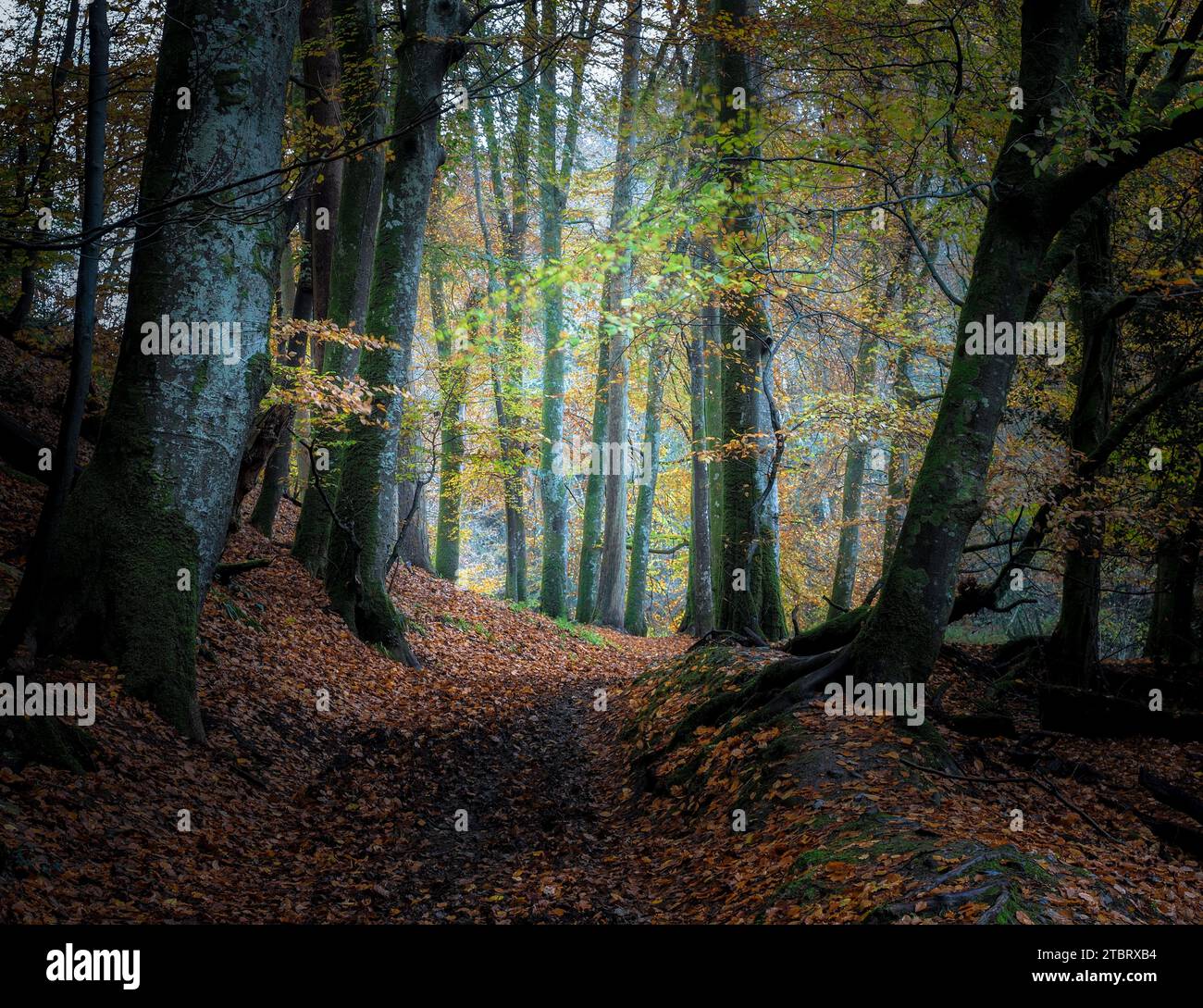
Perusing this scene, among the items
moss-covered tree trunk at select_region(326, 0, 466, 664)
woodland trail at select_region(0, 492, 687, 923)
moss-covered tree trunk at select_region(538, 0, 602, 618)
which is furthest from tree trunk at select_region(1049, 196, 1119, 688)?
moss-covered tree trunk at select_region(538, 0, 602, 618)

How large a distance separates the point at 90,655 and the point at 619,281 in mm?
15824

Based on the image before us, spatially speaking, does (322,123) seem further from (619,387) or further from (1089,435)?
(1089,435)

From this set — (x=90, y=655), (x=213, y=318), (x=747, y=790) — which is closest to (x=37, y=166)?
A: (x=213, y=318)

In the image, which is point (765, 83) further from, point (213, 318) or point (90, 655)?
point (90, 655)

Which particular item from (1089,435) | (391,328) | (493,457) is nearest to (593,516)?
(493,457)

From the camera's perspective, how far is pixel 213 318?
6426 millimetres

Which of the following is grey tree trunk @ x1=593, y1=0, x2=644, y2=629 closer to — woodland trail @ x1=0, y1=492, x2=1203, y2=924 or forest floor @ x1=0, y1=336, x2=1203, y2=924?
forest floor @ x1=0, y1=336, x2=1203, y2=924

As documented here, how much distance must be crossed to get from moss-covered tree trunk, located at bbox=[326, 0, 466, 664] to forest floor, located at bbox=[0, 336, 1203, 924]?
41.3 inches

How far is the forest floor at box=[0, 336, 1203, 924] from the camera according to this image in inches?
168

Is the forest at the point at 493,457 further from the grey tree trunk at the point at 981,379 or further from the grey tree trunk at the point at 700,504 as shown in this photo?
the grey tree trunk at the point at 700,504

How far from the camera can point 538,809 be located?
7.06 metres

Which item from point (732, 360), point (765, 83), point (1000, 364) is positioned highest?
point (765, 83)

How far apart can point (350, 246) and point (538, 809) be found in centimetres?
860

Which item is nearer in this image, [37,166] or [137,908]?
[137,908]
